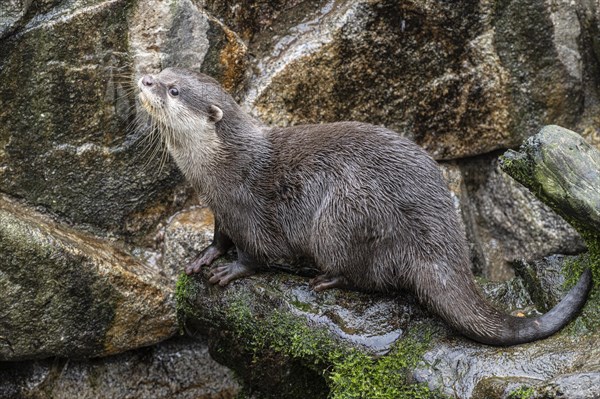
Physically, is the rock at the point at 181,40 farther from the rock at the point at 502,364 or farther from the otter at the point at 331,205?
the rock at the point at 502,364

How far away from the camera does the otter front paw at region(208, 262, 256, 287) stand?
11.5 feet

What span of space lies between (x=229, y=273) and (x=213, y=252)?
0.71 ft

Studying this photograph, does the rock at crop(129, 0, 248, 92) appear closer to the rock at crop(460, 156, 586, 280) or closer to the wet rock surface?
the wet rock surface

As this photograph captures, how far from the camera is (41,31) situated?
3.77 meters

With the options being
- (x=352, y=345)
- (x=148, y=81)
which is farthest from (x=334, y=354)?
(x=148, y=81)

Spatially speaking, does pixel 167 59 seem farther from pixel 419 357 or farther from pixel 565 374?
pixel 565 374

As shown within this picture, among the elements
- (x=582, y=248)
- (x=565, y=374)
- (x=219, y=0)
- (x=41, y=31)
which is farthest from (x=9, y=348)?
(x=582, y=248)

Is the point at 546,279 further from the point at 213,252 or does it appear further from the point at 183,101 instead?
the point at 183,101

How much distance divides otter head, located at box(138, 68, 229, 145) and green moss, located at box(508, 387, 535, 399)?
165 centimetres

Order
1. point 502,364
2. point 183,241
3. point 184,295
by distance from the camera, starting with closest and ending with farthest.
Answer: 1. point 502,364
2. point 184,295
3. point 183,241

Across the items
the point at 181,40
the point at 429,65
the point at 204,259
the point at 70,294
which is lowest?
the point at 70,294

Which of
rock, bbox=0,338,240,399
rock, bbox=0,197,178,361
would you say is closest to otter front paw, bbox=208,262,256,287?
rock, bbox=0,197,178,361

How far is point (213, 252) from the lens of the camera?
3705mm

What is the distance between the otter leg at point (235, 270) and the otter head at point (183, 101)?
0.57 metres
